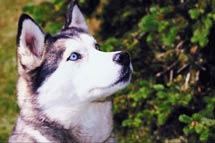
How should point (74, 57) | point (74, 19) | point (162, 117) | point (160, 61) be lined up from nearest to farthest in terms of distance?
point (74, 57)
point (74, 19)
point (162, 117)
point (160, 61)

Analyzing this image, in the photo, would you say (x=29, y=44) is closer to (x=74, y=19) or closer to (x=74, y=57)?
(x=74, y=57)

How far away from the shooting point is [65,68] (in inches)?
164

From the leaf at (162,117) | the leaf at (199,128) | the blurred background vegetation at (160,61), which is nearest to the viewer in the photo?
the leaf at (199,128)

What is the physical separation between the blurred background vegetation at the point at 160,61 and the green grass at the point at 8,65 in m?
0.19

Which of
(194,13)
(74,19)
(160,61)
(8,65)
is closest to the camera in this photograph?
(74,19)

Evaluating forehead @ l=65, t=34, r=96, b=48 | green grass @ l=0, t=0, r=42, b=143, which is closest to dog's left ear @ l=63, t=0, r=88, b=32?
forehead @ l=65, t=34, r=96, b=48

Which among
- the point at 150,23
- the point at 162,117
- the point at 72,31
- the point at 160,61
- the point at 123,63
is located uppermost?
the point at 150,23

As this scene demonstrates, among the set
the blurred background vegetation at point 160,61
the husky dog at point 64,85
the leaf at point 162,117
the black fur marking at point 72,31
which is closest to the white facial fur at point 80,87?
the husky dog at point 64,85

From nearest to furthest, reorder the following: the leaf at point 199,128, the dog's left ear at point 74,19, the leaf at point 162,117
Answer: the dog's left ear at point 74,19 → the leaf at point 199,128 → the leaf at point 162,117

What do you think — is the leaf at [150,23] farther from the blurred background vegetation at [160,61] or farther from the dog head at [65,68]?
the dog head at [65,68]

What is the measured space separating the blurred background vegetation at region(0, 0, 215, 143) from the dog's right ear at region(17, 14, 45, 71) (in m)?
1.26

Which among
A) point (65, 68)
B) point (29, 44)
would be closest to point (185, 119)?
point (65, 68)

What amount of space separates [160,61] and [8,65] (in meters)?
2.49

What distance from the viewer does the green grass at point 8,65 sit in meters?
7.05
